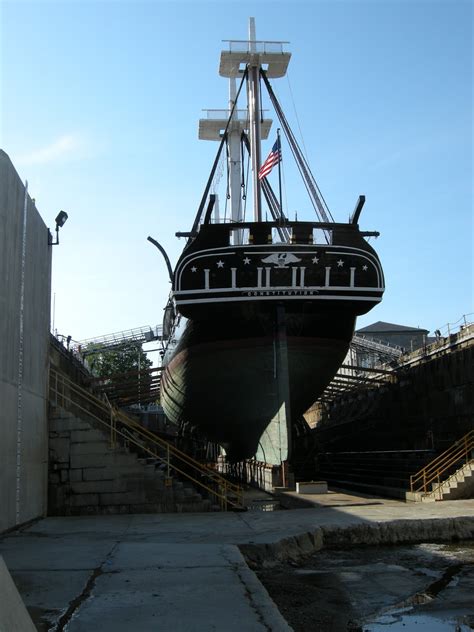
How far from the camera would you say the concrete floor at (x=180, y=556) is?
470cm

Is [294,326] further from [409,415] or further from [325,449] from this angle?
[325,449]

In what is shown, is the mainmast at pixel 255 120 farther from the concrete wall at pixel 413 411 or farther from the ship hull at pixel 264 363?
the concrete wall at pixel 413 411

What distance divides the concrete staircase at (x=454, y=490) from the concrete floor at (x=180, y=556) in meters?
0.70

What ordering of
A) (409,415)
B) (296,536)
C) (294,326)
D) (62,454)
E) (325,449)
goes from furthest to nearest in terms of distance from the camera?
(325,449) → (409,415) → (294,326) → (62,454) → (296,536)

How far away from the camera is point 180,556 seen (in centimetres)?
730

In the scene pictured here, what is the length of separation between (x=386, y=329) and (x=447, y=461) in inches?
2069

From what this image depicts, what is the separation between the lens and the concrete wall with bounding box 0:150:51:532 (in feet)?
30.7

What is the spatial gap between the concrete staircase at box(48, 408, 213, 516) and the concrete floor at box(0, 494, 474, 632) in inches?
26.8

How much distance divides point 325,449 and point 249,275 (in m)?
19.2

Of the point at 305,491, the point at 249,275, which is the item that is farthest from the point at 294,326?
the point at 305,491

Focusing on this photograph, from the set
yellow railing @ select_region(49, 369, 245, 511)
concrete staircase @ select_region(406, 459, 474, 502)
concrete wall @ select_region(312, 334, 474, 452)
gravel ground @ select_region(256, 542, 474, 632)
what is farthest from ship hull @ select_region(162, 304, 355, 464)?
gravel ground @ select_region(256, 542, 474, 632)

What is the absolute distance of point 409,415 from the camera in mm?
23359

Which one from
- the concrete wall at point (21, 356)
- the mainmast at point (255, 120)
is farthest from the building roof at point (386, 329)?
the concrete wall at point (21, 356)

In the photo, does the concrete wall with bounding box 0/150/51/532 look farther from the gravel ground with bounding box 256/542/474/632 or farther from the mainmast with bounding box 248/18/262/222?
the mainmast with bounding box 248/18/262/222
